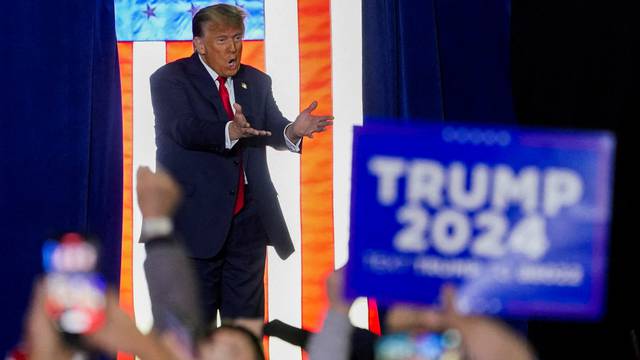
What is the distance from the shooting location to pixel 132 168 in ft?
11.7

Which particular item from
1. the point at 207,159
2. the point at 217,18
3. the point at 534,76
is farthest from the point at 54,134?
the point at 534,76

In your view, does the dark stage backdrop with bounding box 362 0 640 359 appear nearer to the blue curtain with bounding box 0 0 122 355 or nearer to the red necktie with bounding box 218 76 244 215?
the red necktie with bounding box 218 76 244 215

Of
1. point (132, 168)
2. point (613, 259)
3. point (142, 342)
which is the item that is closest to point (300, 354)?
point (132, 168)

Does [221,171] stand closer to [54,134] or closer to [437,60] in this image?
[54,134]

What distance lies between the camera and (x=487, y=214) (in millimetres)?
1356

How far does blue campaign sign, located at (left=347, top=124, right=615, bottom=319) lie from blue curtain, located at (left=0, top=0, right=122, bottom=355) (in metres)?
2.14

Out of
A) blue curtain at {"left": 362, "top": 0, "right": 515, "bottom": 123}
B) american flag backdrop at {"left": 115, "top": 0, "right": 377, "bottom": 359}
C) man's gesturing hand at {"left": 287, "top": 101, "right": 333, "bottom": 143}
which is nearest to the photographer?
man's gesturing hand at {"left": 287, "top": 101, "right": 333, "bottom": 143}

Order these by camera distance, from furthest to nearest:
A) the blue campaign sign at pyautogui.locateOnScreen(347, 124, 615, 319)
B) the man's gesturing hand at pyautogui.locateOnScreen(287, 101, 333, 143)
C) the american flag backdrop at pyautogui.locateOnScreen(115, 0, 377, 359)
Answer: the american flag backdrop at pyautogui.locateOnScreen(115, 0, 377, 359) → the man's gesturing hand at pyautogui.locateOnScreen(287, 101, 333, 143) → the blue campaign sign at pyautogui.locateOnScreen(347, 124, 615, 319)

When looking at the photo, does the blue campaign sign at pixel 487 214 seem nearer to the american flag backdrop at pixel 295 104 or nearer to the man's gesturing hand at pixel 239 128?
the man's gesturing hand at pixel 239 128

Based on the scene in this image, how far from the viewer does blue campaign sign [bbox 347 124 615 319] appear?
4.38ft

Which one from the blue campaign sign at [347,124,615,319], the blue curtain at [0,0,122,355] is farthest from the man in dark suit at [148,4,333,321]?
the blue campaign sign at [347,124,615,319]

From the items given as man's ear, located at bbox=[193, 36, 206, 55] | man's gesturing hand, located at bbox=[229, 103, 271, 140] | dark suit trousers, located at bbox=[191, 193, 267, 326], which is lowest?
dark suit trousers, located at bbox=[191, 193, 267, 326]

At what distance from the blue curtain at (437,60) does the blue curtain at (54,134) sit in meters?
0.84

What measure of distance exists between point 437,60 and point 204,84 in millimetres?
782
